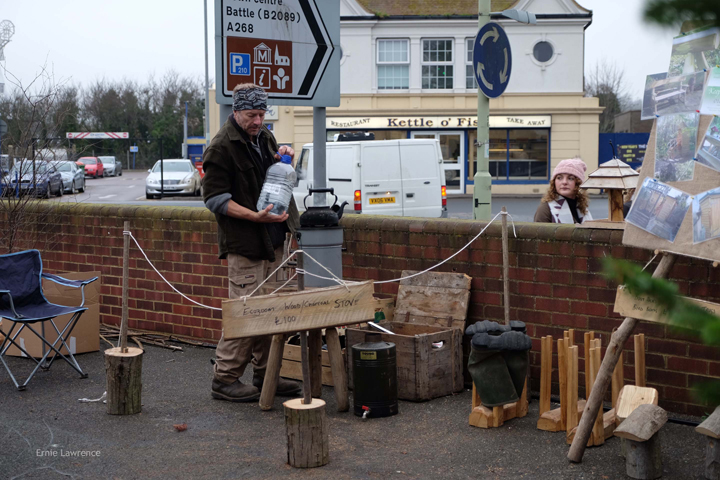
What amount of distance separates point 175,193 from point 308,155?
53.4ft

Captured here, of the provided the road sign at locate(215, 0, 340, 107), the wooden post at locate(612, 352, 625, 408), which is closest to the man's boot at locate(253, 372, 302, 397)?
the road sign at locate(215, 0, 340, 107)

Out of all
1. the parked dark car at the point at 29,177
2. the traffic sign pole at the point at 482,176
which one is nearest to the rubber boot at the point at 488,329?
the parked dark car at the point at 29,177

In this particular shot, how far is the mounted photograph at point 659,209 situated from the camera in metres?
3.80

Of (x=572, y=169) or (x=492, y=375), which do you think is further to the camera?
(x=572, y=169)

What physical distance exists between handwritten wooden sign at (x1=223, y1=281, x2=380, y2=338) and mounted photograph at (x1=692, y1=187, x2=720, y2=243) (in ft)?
6.62

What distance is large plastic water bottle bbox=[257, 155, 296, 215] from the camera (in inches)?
205

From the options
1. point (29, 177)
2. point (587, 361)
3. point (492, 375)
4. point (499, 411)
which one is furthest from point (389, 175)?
point (587, 361)

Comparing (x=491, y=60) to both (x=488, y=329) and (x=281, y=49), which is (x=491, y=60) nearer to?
(x=281, y=49)

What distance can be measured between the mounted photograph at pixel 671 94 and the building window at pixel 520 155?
1116 inches

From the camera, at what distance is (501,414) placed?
4.96 meters

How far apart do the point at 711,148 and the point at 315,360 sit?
2.98 meters

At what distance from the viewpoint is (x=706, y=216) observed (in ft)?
12.0

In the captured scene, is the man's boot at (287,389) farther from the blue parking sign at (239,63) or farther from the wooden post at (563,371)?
the blue parking sign at (239,63)

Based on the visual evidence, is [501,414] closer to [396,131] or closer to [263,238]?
[263,238]
